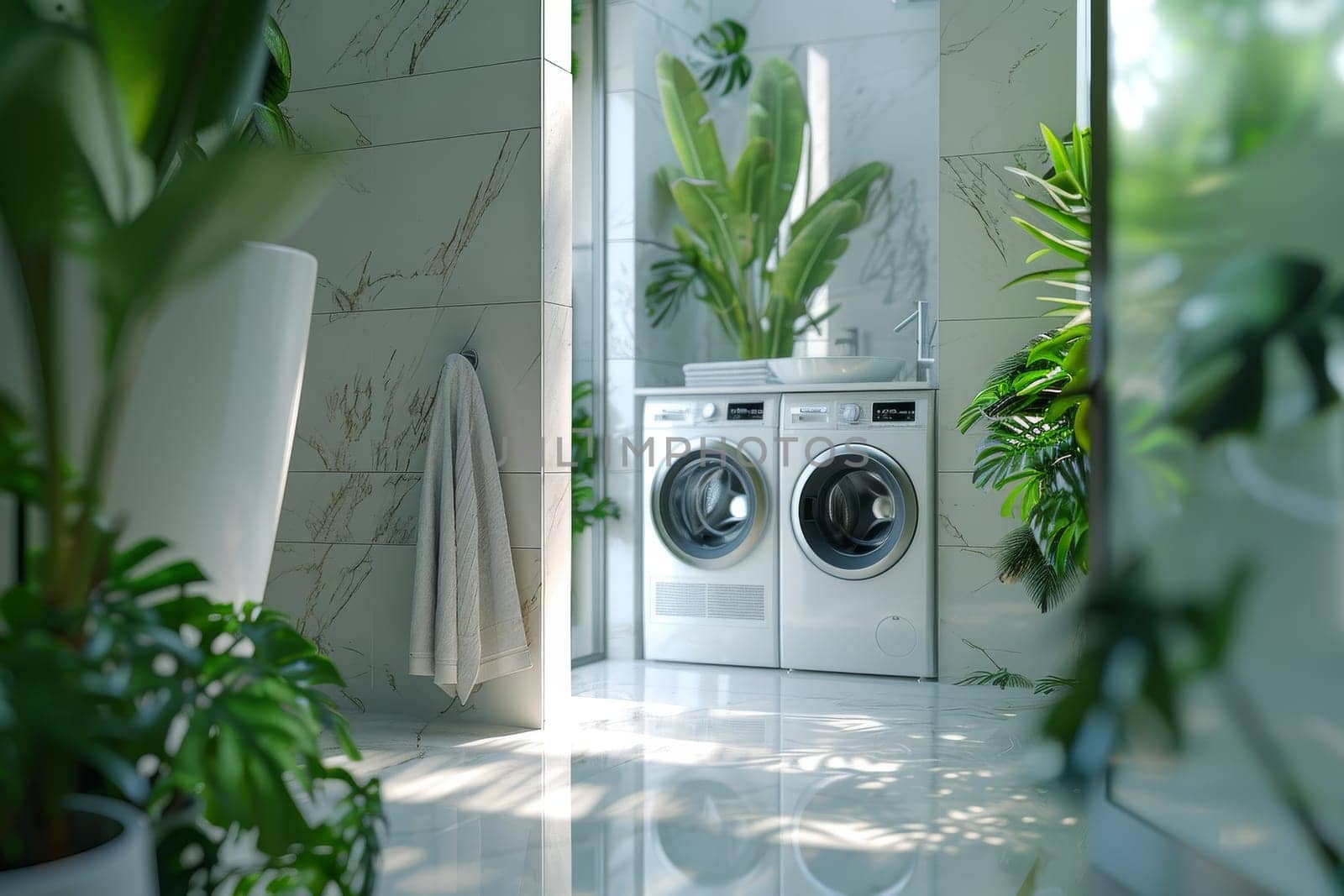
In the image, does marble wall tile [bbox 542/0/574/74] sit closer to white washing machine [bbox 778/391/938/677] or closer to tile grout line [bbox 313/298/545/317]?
tile grout line [bbox 313/298/545/317]

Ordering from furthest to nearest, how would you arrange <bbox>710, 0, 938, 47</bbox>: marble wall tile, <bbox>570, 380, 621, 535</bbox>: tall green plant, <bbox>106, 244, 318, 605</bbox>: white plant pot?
1. <bbox>710, 0, 938, 47</bbox>: marble wall tile
2. <bbox>570, 380, 621, 535</bbox>: tall green plant
3. <bbox>106, 244, 318, 605</bbox>: white plant pot

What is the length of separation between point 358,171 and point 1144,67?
3070 millimetres

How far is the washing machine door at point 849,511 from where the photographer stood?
3.82 meters

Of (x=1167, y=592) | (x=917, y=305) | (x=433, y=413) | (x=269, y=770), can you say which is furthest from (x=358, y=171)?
(x=1167, y=592)

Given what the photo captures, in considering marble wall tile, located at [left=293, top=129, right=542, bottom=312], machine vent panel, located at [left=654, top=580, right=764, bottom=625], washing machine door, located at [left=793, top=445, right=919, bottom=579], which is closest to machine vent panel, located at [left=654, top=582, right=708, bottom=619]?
machine vent panel, located at [left=654, top=580, right=764, bottom=625]

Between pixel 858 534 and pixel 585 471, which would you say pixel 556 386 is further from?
pixel 858 534

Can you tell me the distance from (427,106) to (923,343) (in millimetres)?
2161

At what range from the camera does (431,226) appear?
3283 millimetres

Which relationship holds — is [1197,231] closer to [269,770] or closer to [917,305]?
[269,770]

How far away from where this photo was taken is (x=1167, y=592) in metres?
0.26

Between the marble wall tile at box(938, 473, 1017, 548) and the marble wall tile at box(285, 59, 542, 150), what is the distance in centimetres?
179

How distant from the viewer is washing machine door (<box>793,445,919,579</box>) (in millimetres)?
3816

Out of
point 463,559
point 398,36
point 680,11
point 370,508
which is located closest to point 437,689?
point 463,559

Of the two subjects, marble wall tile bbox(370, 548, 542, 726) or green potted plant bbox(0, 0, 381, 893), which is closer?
green potted plant bbox(0, 0, 381, 893)
